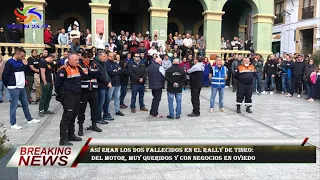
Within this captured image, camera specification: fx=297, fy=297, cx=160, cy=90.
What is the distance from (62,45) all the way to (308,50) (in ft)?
87.5

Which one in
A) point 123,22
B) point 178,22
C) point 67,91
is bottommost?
point 67,91

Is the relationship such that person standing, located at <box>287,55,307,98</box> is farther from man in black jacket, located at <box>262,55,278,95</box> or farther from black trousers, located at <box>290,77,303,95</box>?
man in black jacket, located at <box>262,55,278,95</box>

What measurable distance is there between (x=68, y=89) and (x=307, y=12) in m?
30.6

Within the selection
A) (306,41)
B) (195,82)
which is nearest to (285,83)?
(195,82)

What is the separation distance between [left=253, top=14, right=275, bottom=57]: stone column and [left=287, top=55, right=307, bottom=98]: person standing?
4.30m

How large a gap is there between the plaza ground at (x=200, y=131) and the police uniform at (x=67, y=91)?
0.48 m

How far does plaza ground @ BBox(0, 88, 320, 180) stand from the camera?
14.7 ft

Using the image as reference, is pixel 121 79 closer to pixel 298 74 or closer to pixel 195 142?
pixel 195 142

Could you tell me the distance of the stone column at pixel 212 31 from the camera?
53.6 feet

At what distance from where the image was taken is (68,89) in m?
5.65

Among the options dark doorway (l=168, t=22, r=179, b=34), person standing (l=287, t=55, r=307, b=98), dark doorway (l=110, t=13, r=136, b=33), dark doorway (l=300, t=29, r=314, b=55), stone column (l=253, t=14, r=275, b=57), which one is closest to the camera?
person standing (l=287, t=55, r=307, b=98)

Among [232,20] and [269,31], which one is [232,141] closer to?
[269,31]

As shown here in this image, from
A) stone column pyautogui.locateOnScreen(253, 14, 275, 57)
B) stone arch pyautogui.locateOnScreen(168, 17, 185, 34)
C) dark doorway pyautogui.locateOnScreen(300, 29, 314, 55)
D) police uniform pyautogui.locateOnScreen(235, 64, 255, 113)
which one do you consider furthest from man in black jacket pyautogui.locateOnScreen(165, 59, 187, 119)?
dark doorway pyautogui.locateOnScreen(300, 29, 314, 55)

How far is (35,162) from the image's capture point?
283 cm
